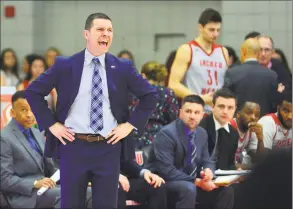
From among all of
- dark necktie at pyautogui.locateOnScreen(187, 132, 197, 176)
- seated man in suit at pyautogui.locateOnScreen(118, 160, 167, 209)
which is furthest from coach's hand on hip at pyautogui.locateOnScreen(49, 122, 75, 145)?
dark necktie at pyautogui.locateOnScreen(187, 132, 197, 176)

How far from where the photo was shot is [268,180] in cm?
108

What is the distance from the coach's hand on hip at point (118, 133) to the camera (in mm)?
4223

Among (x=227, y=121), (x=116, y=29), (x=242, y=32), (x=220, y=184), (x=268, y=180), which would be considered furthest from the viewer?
(x=116, y=29)

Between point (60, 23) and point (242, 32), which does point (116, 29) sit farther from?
point (242, 32)

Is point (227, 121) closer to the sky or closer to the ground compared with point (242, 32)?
closer to the ground

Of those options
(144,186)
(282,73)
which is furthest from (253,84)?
(144,186)

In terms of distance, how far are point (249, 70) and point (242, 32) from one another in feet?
11.7

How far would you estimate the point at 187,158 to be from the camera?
5.92 meters

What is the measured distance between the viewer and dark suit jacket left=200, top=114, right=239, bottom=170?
5.95 metres

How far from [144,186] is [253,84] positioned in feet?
5.07

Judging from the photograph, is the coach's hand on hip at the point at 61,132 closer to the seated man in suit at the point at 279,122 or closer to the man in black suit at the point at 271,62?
the seated man in suit at the point at 279,122

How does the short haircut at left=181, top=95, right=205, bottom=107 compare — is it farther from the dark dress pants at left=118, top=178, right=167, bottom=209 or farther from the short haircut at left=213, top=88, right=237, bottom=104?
the dark dress pants at left=118, top=178, right=167, bottom=209

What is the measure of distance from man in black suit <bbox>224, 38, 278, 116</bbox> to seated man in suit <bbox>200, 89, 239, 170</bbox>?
1.25ft

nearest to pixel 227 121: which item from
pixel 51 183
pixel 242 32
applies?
pixel 51 183
